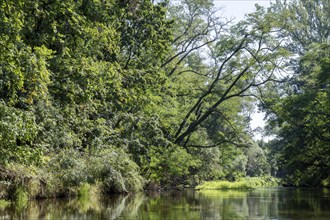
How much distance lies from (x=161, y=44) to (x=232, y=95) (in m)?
9.02

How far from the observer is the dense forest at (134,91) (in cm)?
1330

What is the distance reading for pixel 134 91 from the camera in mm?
21484

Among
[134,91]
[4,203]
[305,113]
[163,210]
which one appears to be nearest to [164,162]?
[134,91]

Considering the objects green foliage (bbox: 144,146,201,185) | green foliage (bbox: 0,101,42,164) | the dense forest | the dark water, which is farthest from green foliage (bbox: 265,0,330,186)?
green foliage (bbox: 0,101,42,164)

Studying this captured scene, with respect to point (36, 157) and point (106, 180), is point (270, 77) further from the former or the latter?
point (36, 157)

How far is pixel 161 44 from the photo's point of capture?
873 inches

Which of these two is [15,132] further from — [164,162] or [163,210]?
[164,162]

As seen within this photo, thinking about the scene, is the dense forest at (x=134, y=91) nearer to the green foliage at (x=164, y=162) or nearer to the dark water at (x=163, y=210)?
the green foliage at (x=164, y=162)

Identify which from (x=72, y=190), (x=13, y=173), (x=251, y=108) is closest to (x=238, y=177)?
(x=251, y=108)

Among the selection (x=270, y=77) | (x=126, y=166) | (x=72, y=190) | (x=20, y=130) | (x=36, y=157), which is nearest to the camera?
(x=20, y=130)

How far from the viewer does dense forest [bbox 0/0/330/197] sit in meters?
13.3

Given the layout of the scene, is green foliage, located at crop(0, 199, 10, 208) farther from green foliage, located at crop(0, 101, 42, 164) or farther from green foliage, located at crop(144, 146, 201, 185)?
green foliage, located at crop(144, 146, 201, 185)

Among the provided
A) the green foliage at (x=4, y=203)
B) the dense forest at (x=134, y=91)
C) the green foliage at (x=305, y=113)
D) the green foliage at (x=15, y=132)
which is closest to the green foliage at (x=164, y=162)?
the dense forest at (x=134, y=91)

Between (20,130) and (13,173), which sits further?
(13,173)
